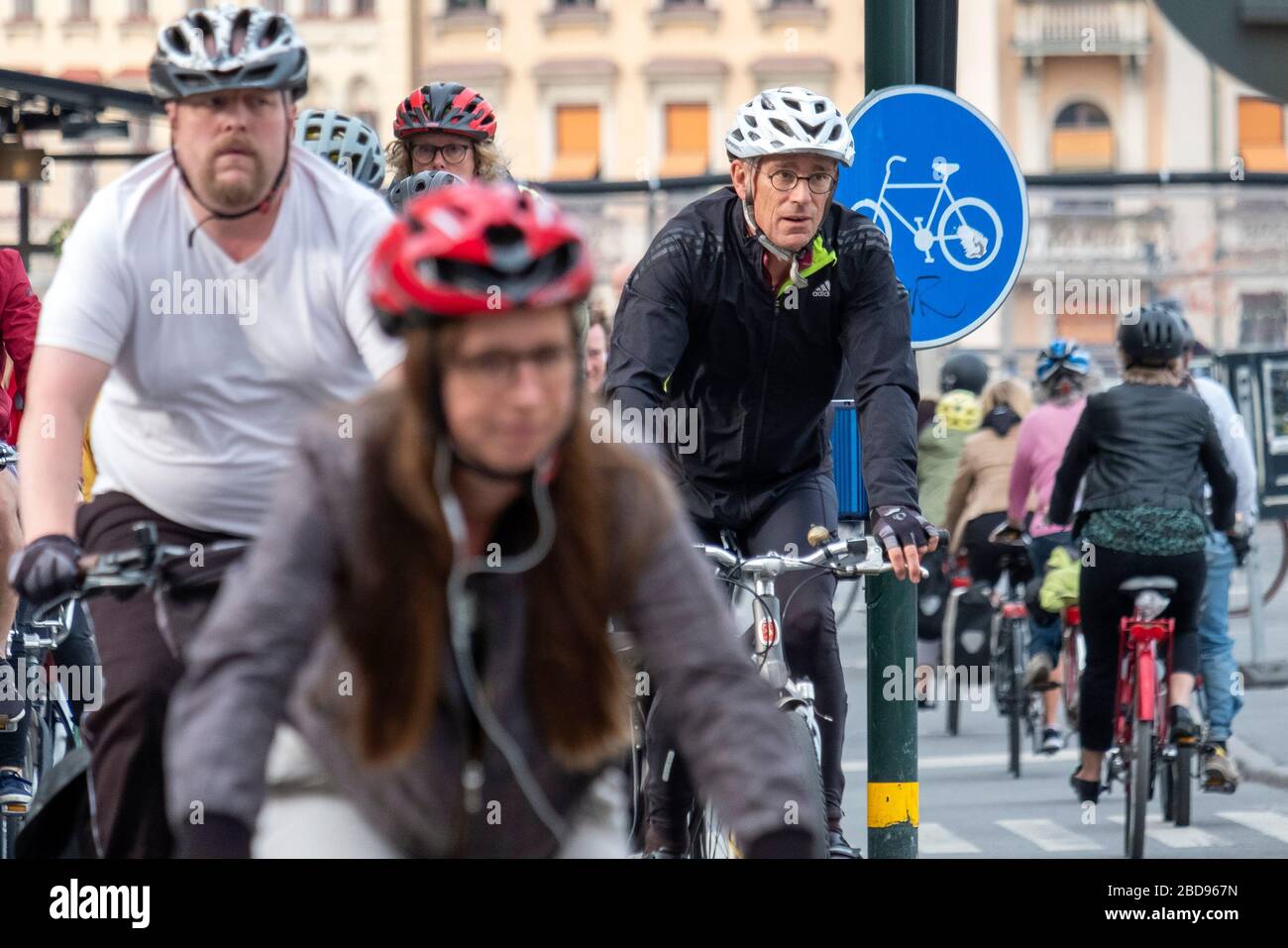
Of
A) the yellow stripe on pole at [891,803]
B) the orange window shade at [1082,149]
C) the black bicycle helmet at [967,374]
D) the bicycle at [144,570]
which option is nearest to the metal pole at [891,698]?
the yellow stripe on pole at [891,803]

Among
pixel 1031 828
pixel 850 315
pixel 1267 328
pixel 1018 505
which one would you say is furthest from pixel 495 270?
pixel 1267 328

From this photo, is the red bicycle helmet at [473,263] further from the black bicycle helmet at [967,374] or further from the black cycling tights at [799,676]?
the black bicycle helmet at [967,374]

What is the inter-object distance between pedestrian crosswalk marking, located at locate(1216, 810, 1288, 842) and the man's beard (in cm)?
647

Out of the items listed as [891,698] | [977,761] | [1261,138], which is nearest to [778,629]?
[891,698]

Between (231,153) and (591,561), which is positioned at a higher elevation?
(231,153)

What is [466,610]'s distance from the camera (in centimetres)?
289

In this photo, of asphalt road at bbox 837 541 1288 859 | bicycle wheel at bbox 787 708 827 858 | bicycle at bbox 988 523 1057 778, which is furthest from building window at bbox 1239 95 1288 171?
bicycle wheel at bbox 787 708 827 858

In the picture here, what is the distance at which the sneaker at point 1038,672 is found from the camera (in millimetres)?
12359

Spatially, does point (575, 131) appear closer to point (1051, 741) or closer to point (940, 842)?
point (1051, 741)

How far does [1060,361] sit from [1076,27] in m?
49.2
